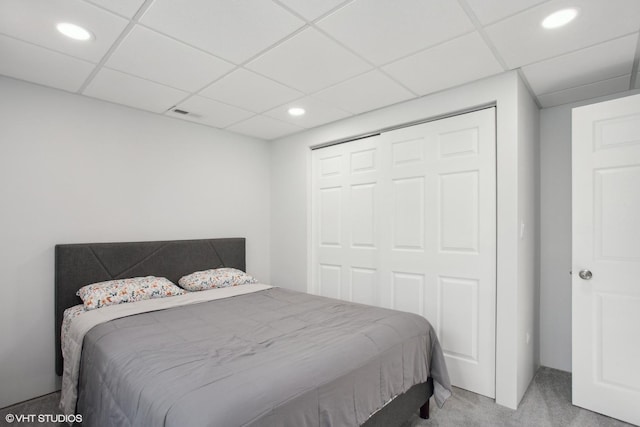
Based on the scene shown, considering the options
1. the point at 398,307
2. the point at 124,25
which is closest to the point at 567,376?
the point at 398,307

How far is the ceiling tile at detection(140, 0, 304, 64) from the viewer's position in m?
1.65

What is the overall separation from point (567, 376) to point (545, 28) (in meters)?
2.80

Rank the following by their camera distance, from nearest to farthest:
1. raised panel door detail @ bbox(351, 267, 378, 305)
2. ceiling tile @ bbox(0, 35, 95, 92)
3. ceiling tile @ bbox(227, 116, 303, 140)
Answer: ceiling tile @ bbox(0, 35, 95, 92) → raised panel door detail @ bbox(351, 267, 378, 305) → ceiling tile @ bbox(227, 116, 303, 140)

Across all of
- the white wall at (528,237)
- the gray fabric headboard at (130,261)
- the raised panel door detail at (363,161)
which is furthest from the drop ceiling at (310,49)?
the gray fabric headboard at (130,261)

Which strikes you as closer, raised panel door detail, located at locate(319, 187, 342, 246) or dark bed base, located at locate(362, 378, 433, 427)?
dark bed base, located at locate(362, 378, 433, 427)

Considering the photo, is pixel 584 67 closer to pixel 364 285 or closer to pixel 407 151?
pixel 407 151

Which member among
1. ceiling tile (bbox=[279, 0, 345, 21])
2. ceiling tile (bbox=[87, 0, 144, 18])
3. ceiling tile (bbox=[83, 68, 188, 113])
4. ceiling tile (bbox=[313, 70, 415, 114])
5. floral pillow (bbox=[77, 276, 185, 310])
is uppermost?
ceiling tile (bbox=[279, 0, 345, 21])

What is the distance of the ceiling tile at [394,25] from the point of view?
1.66m

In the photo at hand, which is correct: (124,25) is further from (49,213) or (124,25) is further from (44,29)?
(49,213)

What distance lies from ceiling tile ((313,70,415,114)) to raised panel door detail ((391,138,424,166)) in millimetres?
388

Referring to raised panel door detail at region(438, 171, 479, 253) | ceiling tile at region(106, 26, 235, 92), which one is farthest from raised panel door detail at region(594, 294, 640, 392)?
ceiling tile at region(106, 26, 235, 92)

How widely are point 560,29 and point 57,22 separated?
2.81 meters

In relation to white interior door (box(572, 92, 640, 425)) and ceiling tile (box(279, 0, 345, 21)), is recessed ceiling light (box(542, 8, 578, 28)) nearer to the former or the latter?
white interior door (box(572, 92, 640, 425))

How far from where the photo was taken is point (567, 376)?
2.83 m
